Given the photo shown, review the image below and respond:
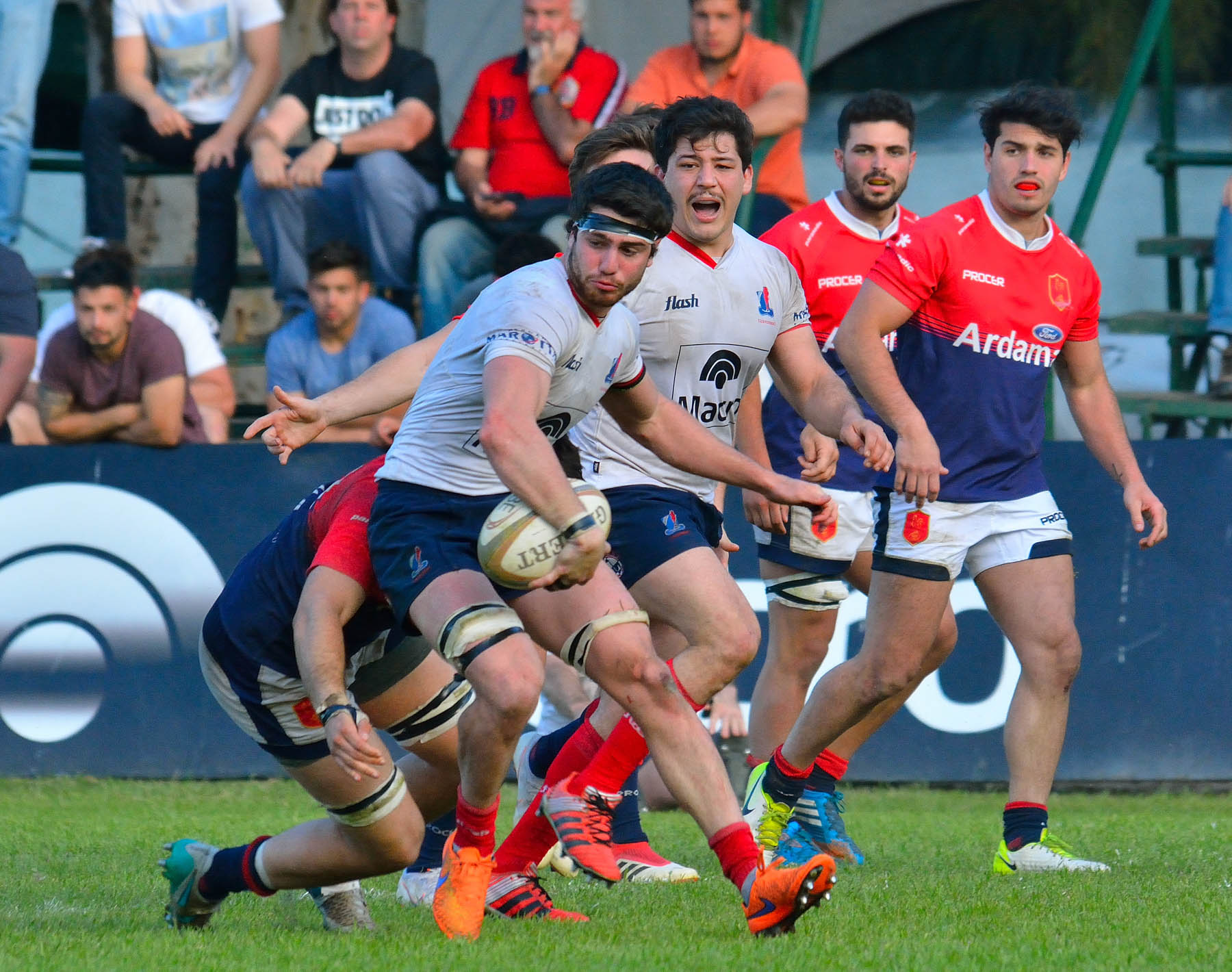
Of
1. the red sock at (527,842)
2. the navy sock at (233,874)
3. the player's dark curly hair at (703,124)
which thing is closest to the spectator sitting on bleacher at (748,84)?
the player's dark curly hair at (703,124)

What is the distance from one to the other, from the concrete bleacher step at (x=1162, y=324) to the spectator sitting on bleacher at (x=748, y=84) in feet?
6.89

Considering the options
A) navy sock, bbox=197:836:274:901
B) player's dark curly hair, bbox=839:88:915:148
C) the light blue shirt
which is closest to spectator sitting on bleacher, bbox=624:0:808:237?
the light blue shirt

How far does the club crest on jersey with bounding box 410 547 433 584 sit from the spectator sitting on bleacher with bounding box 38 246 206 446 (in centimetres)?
447

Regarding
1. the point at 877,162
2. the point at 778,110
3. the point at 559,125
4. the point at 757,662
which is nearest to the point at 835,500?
the point at 877,162

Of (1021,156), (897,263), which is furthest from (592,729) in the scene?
(1021,156)

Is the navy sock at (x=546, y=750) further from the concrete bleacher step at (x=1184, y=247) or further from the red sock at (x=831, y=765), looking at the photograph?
the concrete bleacher step at (x=1184, y=247)

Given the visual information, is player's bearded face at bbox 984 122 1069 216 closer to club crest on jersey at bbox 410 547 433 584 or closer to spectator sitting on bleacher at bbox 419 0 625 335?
club crest on jersey at bbox 410 547 433 584

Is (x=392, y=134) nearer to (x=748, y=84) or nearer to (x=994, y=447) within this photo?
(x=748, y=84)

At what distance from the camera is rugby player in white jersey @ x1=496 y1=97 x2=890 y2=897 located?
538 cm

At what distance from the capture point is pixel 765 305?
5723 mm

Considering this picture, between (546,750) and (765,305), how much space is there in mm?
1698

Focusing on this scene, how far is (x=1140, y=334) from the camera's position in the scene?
1071cm

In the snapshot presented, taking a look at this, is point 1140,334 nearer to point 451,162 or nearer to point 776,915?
point 451,162

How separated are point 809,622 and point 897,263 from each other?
5.17 feet
